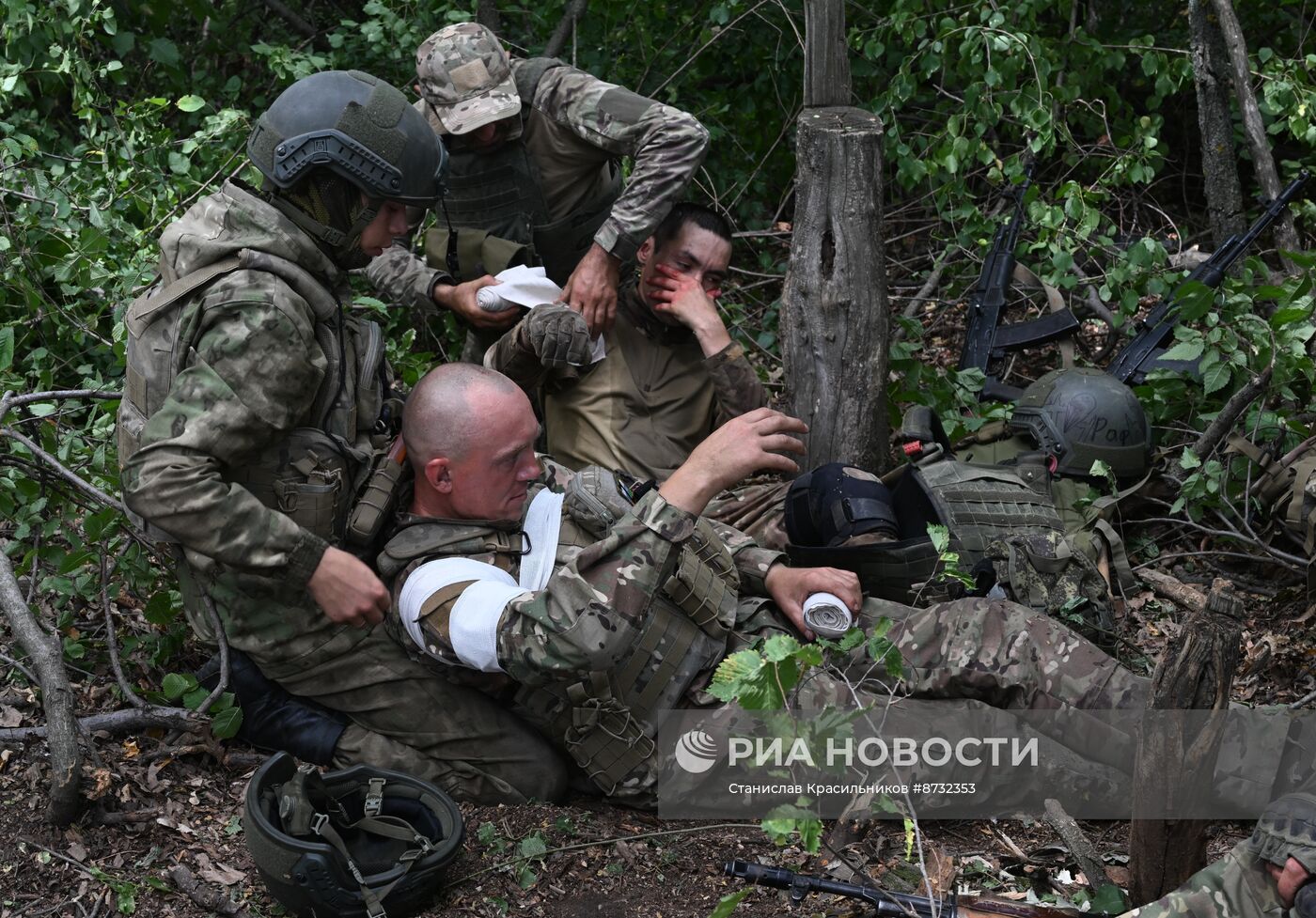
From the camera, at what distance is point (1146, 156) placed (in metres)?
5.90

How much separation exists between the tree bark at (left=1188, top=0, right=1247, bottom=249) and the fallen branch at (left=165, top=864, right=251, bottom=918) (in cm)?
525

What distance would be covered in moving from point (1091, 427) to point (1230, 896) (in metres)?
2.77

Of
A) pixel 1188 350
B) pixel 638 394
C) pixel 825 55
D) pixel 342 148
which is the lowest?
pixel 638 394

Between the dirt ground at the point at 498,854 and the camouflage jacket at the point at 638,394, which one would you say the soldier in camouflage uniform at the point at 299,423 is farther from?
the camouflage jacket at the point at 638,394

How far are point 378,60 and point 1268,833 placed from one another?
250 inches

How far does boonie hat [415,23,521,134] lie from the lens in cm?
467

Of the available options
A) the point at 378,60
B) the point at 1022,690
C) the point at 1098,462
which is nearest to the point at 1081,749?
the point at 1022,690

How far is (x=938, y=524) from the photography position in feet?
14.2

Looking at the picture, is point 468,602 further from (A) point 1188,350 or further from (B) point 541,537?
(A) point 1188,350

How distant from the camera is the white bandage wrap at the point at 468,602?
11.1 ft

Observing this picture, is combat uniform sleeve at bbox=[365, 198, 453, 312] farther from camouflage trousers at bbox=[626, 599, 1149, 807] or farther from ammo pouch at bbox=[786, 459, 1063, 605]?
camouflage trousers at bbox=[626, 599, 1149, 807]

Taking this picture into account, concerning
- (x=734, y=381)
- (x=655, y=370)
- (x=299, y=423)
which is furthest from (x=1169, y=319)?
(x=299, y=423)

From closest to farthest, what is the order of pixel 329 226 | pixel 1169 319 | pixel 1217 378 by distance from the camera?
pixel 329 226 → pixel 1217 378 → pixel 1169 319

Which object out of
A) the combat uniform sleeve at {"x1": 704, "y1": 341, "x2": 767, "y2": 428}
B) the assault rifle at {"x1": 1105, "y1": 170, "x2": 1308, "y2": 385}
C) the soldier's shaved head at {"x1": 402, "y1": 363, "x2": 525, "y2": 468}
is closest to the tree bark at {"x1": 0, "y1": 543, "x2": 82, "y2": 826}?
the soldier's shaved head at {"x1": 402, "y1": 363, "x2": 525, "y2": 468}
